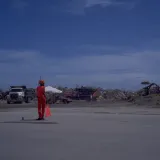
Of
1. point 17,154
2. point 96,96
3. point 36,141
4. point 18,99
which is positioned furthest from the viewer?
point 96,96

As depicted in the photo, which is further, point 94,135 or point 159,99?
point 159,99

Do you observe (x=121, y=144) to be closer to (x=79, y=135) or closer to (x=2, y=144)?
(x=79, y=135)

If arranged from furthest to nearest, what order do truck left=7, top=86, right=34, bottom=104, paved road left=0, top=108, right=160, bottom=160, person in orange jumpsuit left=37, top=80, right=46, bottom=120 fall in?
truck left=7, top=86, right=34, bottom=104 < person in orange jumpsuit left=37, top=80, right=46, bottom=120 < paved road left=0, top=108, right=160, bottom=160

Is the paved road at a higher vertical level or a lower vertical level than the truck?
lower

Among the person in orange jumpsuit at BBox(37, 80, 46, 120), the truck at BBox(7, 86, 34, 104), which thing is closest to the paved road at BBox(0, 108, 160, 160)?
the person in orange jumpsuit at BBox(37, 80, 46, 120)

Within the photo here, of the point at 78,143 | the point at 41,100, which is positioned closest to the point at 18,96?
the point at 41,100

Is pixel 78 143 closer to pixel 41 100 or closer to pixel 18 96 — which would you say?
pixel 41 100

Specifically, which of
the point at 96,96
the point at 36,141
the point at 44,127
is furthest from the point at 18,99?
the point at 36,141

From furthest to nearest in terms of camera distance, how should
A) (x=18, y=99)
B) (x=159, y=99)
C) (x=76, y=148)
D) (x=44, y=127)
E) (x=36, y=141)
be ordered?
(x=18, y=99) < (x=159, y=99) < (x=44, y=127) < (x=36, y=141) < (x=76, y=148)

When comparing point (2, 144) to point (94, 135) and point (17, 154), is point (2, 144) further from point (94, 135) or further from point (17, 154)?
point (94, 135)

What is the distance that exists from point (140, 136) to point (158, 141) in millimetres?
1212

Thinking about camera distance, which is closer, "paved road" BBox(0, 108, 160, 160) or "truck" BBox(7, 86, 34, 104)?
"paved road" BBox(0, 108, 160, 160)

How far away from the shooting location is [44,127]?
15445mm

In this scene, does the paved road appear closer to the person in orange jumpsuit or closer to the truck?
the person in orange jumpsuit
